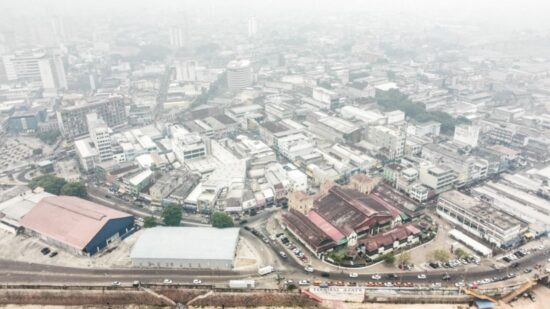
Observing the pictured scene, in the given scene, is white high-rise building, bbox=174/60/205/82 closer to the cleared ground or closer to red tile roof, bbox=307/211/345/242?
the cleared ground

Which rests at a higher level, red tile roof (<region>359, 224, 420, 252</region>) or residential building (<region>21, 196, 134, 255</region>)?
residential building (<region>21, 196, 134, 255</region>)

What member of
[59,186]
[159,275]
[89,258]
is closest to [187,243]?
[159,275]

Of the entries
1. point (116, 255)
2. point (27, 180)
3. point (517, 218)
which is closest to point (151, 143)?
point (27, 180)

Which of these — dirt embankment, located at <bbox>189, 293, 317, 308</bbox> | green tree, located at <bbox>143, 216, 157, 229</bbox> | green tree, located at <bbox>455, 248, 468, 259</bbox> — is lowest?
dirt embankment, located at <bbox>189, 293, 317, 308</bbox>

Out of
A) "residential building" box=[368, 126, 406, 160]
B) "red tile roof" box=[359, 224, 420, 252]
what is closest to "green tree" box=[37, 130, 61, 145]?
"residential building" box=[368, 126, 406, 160]

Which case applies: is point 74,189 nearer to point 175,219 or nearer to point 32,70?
point 175,219

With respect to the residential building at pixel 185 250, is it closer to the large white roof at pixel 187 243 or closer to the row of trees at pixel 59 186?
the large white roof at pixel 187 243

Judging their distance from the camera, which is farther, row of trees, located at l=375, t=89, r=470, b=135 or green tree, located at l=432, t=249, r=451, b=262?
row of trees, located at l=375, t=89, r=470, b=135
